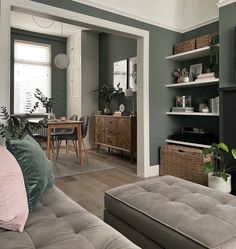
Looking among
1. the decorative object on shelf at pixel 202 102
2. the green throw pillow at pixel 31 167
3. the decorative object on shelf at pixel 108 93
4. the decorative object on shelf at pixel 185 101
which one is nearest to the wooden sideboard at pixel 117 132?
the decorative object on shelf at pixel 108 93

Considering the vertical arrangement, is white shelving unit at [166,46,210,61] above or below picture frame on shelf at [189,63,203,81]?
above

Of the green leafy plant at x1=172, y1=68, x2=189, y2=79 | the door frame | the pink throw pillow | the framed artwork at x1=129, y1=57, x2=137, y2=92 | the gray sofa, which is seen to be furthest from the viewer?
the framed artwork at x1=129, y1=57, x2=137, y2=92

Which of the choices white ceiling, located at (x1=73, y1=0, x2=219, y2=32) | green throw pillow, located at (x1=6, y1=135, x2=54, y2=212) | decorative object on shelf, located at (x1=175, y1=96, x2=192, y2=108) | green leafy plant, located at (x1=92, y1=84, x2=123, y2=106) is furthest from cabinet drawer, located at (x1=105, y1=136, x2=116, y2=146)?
green throw pillow, located at (x1=6, y1=135, x2=54, y2=212)

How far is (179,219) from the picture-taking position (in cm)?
127

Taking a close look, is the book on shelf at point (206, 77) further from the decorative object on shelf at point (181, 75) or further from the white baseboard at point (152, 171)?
the white baseboard at point (152, 171)

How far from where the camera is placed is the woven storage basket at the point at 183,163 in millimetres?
3160

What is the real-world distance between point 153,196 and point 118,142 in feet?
10.5

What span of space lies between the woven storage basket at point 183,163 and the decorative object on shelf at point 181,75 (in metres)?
1.03

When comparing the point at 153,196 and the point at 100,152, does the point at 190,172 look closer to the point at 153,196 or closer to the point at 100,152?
the point at 153,196

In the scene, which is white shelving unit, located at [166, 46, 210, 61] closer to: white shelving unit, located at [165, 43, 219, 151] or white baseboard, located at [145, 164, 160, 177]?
white shelving unit, located at [165, 43, 219, 151]

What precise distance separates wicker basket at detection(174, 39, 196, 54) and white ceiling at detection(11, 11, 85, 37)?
10.0 ft

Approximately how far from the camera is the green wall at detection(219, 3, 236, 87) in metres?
2.87

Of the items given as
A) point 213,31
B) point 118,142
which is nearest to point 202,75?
point 213,31

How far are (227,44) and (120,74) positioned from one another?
2822mm
